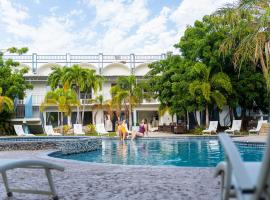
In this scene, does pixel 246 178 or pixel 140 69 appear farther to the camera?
pixel 140 69

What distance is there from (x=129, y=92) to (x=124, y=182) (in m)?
26.3

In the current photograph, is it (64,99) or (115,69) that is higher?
(115,69)

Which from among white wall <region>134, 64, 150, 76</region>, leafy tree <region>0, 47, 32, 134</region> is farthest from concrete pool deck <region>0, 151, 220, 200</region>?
white wall <region>134, 64, 150, 76</region>

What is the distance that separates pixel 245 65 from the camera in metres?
24.4

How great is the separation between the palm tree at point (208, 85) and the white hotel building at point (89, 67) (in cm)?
1326

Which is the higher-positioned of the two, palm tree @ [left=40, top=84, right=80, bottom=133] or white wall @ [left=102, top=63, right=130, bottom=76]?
white wall @ [left=102, top=63, right=130, bottom=76]

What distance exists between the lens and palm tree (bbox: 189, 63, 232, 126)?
76.4 feet

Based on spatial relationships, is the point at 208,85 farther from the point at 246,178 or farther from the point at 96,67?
the point at 246,178

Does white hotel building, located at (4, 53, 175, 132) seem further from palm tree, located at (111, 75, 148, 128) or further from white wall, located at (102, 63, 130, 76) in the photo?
palm tree, located at (111, 75, 148, 128)

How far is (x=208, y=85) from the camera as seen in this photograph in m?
23.4

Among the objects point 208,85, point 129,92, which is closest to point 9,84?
point 129,92

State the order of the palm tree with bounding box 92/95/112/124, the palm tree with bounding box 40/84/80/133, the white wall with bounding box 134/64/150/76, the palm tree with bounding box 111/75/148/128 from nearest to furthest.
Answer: the palm tree with bounding box 40/84/80/133
the palm tree with bounding box 111/75/148/128
the palm tree with bounding box 92/95/112/124
the white wall with bounding box 134/64/150/76

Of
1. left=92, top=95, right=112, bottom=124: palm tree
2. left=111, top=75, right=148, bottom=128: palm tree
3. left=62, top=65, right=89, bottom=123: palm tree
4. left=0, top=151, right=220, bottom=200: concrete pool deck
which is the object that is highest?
left=62, top=65, right=89, bottom=123: palm tree

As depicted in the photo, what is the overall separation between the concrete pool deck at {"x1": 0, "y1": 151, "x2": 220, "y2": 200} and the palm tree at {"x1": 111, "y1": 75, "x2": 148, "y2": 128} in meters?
23.6
